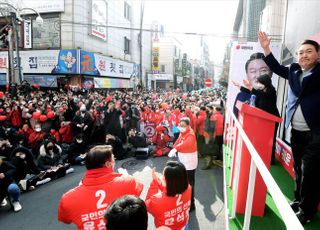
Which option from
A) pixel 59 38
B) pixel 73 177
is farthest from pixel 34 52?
pixel 73 177

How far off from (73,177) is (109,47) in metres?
21.1

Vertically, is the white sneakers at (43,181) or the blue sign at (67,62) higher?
the blue sign at (67,62)

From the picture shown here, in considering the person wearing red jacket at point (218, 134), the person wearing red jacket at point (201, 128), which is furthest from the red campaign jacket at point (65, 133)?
the person wearing red jacket at point (218, 134)

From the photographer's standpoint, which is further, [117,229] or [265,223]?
[265,223]

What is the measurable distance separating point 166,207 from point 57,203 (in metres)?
3.64

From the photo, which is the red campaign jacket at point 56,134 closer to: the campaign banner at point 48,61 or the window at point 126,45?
the campaign banner at point 48,61

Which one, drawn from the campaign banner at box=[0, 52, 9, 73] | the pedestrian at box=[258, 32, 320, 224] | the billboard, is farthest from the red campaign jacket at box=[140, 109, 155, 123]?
the campaign banner at box=[0, 52, 9, 73]

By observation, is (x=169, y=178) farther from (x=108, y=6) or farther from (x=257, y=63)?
(x=108, y=6)

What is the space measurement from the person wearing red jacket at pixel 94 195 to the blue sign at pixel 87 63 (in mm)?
19571

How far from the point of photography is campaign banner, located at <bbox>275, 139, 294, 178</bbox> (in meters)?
4.11

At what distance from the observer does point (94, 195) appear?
2.22 m

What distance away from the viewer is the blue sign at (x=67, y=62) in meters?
20.3

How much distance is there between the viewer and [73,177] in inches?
278

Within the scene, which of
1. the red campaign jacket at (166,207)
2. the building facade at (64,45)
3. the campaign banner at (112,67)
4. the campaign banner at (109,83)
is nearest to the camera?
the red campaign jacket at (166,207)
